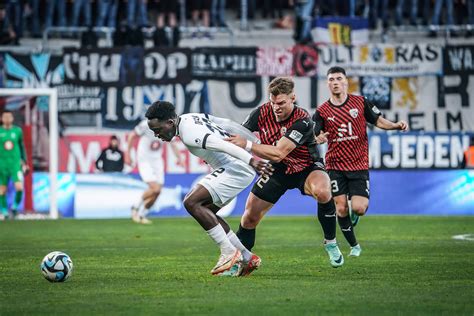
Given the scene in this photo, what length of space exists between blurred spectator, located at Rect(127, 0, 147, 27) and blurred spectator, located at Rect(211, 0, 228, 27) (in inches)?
70.3

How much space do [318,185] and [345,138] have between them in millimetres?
2204

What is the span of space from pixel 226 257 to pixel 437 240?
633 centimetres

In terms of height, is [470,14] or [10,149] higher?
[470,14]

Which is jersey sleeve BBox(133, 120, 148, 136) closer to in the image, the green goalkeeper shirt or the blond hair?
the green goalkeeper shirt

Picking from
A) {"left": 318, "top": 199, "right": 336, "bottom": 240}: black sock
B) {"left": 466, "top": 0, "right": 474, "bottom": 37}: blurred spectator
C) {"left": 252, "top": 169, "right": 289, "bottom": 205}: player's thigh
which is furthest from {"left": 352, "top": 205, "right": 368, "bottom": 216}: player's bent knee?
{"left": 466, "top": 0, "right": 474, "bottom": 37}: blurred spectator

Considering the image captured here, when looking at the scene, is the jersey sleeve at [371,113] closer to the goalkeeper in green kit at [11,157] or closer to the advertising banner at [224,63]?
the goalkeeper in green kit at [11,157]

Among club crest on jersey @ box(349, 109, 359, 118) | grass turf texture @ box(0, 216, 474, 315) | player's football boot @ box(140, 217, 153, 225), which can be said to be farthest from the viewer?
player's football boot @ box(140, 217, 153, 225)

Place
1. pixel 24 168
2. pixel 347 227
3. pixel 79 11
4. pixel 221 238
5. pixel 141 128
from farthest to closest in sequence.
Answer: pixel 79 11 → pixel 24 168 → pixel 141 128 → pixel 347 227 → pixel 221 238

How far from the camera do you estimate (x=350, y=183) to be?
46.2ft

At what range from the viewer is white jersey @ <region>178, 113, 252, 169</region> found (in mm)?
10453

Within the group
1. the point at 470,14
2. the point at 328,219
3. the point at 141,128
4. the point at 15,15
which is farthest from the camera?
the point at 470,14

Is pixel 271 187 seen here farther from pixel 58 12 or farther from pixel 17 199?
pixel 58 12

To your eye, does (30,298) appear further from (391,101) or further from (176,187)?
(391,101)

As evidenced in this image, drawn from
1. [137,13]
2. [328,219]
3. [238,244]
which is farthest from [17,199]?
[238,244]
